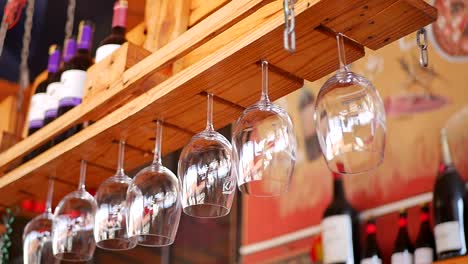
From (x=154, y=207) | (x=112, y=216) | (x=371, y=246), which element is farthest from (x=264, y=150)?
(x=371, y=246)

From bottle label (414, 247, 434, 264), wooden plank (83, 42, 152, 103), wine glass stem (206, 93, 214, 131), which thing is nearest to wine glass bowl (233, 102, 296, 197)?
wine glass stem (206, 93, 214, 131)

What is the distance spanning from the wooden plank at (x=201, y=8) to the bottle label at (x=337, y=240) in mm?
1661

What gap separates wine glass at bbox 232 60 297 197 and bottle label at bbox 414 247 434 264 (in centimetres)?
169

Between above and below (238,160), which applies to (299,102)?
above

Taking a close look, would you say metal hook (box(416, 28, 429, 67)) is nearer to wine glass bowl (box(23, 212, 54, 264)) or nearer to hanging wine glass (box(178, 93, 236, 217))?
hanging wine glass (box(178, 93, 236, 217))

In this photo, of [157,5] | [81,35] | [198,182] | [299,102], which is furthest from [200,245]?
[198,182]

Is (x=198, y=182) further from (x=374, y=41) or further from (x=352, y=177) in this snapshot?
(x=352, y=177)

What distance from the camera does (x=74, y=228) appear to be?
4.66 feet

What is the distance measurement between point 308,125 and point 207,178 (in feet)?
7.90

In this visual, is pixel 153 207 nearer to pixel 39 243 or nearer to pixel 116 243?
pixel 116 243

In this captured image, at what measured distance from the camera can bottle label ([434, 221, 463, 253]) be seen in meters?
2.46

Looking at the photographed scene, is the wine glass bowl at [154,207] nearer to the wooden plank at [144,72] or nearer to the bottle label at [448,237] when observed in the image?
the wooden plank at [144,72]

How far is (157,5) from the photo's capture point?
1539mm

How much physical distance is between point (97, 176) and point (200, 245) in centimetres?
262
